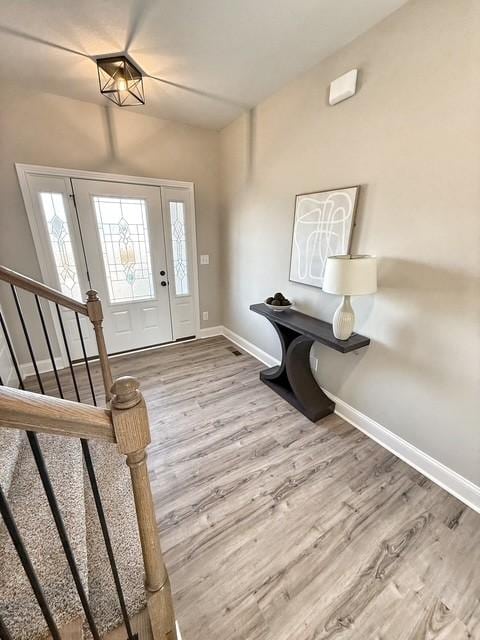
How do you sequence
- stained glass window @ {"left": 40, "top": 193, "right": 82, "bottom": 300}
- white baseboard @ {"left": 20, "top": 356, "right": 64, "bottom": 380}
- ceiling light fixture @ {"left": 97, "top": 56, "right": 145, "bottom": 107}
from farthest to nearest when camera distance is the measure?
1. white baseboard @ {"left": 20, "top": 356, "right": 64, "bottom": 380}
2. stained glass window @ {"left": 40, "top": 193, "right": 82, "bottom": 300}
3. ceiling light fixture @ {"left": 97, "top": 56, "right": 145, "bottom": 107}

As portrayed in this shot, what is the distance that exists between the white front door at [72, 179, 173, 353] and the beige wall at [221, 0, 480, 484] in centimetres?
180

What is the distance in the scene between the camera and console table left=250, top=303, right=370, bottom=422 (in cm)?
226

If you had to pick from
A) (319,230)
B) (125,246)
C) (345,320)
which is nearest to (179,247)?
(125,246)

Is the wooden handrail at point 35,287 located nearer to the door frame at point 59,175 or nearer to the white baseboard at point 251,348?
the door frame at point 59,175

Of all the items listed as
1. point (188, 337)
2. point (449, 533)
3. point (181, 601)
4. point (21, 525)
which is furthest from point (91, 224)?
point (449, 533)

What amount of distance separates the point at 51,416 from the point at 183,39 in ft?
8.13

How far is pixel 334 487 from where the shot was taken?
5.52 feet

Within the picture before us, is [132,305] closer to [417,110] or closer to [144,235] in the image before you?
[144,235]

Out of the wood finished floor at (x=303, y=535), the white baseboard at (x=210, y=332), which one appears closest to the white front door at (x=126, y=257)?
the white baseboard at (x=210, y=332)

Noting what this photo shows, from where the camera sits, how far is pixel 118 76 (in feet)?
7.09

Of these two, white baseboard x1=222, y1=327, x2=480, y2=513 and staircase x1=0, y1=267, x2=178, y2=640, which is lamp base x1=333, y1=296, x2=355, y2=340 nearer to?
white baseboard x1=222, y1=327, x2=480, y2=513

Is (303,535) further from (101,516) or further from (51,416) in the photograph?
(51,416)

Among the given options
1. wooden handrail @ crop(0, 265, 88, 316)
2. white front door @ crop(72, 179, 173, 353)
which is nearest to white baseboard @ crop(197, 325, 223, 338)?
white front door @ crop(72, 179, 173, 353)

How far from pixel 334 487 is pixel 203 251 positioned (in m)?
3.06
